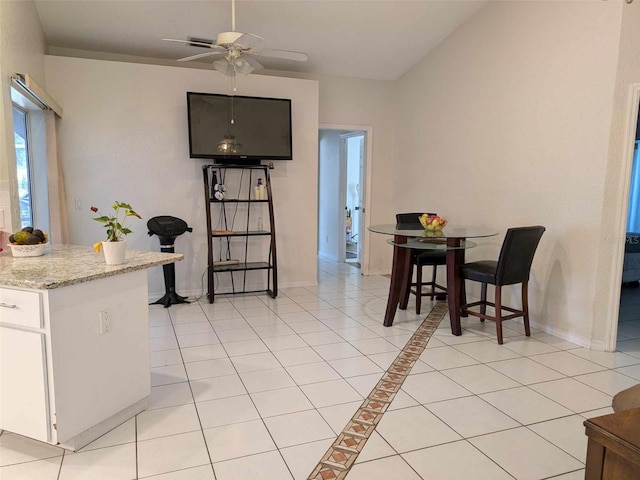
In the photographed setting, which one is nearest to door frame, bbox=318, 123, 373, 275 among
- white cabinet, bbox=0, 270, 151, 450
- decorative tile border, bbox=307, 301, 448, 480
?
decorative tile border, bbox=307, 301, 448, 480

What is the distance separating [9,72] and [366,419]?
3.19 meters

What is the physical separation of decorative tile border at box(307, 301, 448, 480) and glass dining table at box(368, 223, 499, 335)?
0.36 m

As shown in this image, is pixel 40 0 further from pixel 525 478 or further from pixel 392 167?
pixel 525 478

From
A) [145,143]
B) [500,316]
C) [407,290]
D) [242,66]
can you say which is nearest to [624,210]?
[500,316]

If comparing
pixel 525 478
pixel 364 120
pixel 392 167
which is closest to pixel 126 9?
pixel 364 120

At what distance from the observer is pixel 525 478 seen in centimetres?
181

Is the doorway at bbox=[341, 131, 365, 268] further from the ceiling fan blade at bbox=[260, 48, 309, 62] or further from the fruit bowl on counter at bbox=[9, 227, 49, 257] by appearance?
the fruit bowl on counter at bbox=[9, 227, 49, 257]

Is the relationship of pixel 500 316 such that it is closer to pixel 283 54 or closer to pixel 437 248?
pixel 437 248

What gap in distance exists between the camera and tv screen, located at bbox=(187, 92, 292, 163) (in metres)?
4.50

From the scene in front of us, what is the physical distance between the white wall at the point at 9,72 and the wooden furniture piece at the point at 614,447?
121 inches

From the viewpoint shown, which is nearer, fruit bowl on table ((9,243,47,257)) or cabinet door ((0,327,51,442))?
cabinet door ((0,327,51,442))

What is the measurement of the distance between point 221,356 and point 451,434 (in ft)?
5.56

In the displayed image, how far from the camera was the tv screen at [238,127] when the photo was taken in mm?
4500

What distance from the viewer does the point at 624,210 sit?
3.11 meters
